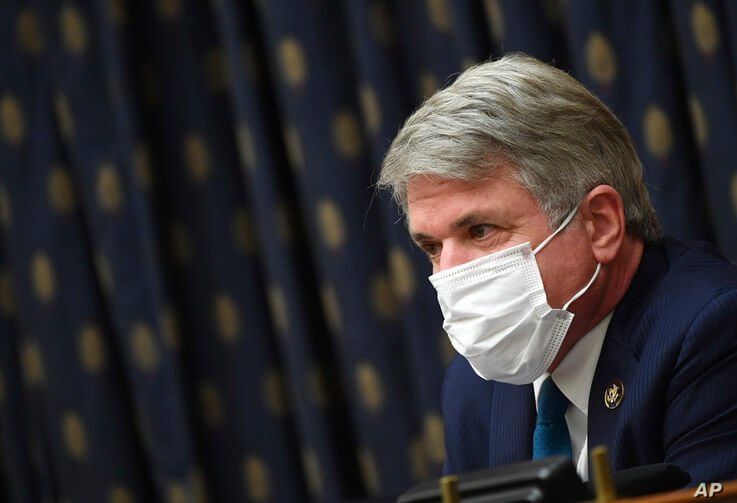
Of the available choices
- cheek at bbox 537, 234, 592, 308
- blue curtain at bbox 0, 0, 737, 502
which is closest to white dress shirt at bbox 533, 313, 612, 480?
cheek at bbox 537, 234, 592, 308

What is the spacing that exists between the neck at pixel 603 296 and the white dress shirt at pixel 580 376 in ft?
0.03

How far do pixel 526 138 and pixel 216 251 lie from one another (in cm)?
181

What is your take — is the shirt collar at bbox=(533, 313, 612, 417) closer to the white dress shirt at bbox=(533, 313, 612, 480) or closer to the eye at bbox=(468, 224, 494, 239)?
the white dress shirt at bbox=(533, 313, 612, 480)

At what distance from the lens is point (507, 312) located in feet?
6.57

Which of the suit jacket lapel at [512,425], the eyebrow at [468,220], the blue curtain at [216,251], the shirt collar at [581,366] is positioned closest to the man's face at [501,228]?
the eyebrow at [468,220]

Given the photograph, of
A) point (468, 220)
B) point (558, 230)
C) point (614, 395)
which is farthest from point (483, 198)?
point (614, 395)

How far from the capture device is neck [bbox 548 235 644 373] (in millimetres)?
2055

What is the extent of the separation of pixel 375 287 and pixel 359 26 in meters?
0.77

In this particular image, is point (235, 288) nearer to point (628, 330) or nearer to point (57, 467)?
point (57, 467)

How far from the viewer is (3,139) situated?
12.4 ft

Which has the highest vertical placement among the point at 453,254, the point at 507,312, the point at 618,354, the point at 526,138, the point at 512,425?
the point at 526,138

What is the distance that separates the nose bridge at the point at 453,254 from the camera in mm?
2055

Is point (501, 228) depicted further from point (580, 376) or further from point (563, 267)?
point (580, 376)

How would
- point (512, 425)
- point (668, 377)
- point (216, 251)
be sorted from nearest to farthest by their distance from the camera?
point (668, 377) → point (512, 425) → point (216, 251)
